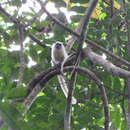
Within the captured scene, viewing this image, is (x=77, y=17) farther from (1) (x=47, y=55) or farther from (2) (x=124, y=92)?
(2) (x=124, y=92)

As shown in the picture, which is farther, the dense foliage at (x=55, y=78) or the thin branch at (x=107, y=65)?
the dense foliage at (x=55, y=78)

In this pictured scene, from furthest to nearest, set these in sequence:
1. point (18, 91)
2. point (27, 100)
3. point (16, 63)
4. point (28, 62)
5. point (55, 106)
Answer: point (28, 62)
point (16, 63)
point (55, 106)
point (27, 100)
point (18, 91)

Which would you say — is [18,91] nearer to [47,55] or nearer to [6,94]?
[6,94]

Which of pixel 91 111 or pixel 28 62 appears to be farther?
pixel 28 62

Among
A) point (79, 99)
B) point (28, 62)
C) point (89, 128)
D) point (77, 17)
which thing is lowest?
point (89, 128)

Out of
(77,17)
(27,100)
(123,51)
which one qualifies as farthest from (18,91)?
(123,51)

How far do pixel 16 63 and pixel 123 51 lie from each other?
1124 millimetres

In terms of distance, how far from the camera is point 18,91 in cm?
203

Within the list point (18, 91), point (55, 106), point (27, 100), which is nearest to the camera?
point (18, 91)

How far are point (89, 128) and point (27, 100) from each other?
114 cm

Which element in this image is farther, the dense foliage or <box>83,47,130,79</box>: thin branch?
the dense foliage

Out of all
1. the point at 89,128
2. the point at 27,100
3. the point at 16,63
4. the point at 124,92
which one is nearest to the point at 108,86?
the point at 124,92

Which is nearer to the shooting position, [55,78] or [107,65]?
[107,65]

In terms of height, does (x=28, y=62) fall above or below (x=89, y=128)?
above
